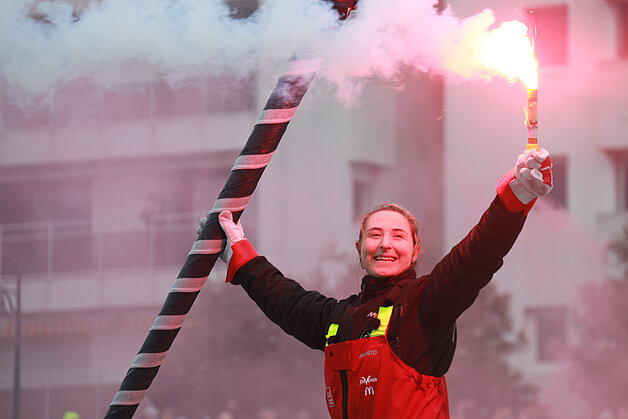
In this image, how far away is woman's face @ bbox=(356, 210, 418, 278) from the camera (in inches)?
150

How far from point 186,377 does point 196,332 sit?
65 cm

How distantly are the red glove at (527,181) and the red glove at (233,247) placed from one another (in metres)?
1.00

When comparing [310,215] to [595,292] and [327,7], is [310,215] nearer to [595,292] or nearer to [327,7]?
[595,292]

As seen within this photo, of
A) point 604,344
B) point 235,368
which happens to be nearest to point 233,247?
point 235,368

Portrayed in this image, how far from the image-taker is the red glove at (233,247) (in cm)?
415

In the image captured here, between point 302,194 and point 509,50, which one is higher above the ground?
point 509,50

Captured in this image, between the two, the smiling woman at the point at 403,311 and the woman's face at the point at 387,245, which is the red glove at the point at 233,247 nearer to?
the smiling woman at the point at 403,311

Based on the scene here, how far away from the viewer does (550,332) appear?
15805 mm

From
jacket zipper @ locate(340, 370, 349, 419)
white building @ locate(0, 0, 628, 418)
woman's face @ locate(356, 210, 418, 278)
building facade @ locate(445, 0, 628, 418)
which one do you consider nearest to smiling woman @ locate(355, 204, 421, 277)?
woman's face @ locate(356, 210, 418, 278)

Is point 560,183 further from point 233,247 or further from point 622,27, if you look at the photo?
point 233,247

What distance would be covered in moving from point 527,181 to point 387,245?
1.80 feet

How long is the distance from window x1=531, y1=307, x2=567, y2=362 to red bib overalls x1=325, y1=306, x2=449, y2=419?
39.3ft

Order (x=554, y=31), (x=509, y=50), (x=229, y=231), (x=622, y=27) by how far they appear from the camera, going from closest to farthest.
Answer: (x=509, y=50) < (x=229, y=231) < (x=622, y=27) < (x=554, y=31)

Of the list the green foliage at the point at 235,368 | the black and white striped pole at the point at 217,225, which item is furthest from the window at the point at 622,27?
the black and white striped pole at the point at 217,225
